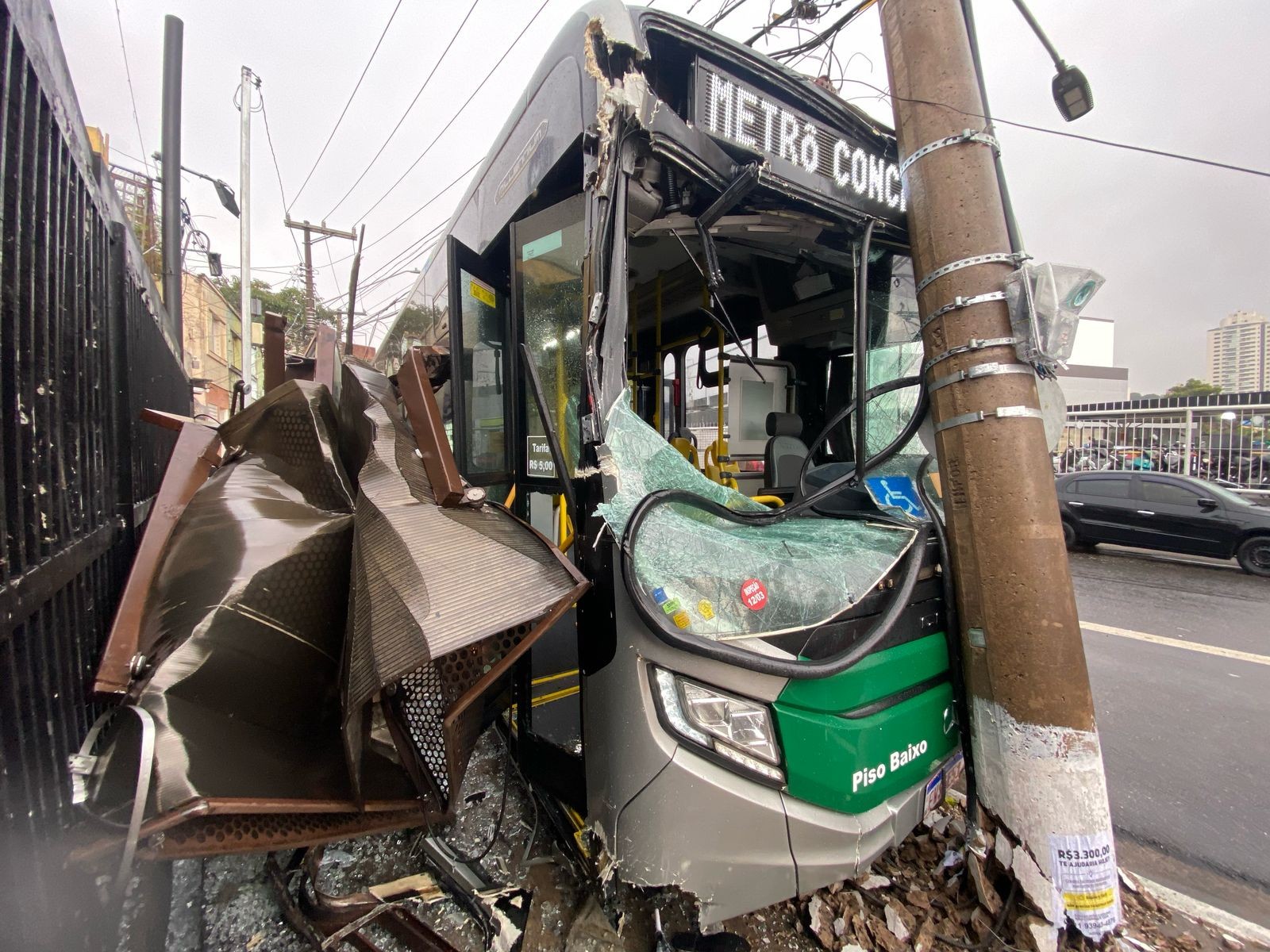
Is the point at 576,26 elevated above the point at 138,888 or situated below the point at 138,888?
above

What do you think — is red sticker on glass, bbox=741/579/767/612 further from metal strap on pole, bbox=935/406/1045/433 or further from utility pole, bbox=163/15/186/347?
utility pole, bbox=163/15/186/347

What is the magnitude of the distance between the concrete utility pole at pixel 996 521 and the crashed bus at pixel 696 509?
0.63 feet

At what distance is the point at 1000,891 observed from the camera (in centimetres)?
192

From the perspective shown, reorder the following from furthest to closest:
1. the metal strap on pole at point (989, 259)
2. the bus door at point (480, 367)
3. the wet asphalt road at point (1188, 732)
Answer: the bus door at point (480, 367)
the wet asphalt road at point (1188, 732)
the metal strap on pole at point (989, 259)

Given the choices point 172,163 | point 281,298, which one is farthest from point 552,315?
point 281,298

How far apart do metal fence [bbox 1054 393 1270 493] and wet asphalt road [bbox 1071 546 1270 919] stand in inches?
486

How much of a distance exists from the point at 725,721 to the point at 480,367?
2106 millimetres

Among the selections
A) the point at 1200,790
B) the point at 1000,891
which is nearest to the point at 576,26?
the point at 1000,891

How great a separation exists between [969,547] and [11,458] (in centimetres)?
263

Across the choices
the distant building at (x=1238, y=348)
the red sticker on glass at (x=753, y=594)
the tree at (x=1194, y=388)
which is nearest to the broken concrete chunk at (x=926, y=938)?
the red sticker on glass at (x=753, y=594)

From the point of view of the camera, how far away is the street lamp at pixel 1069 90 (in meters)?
2.69

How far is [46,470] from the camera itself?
139 cm

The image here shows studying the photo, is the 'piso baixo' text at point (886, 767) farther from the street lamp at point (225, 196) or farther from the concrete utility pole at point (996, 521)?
the street lamp at point (225, 196)

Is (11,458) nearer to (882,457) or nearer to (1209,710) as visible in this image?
(882,457)
